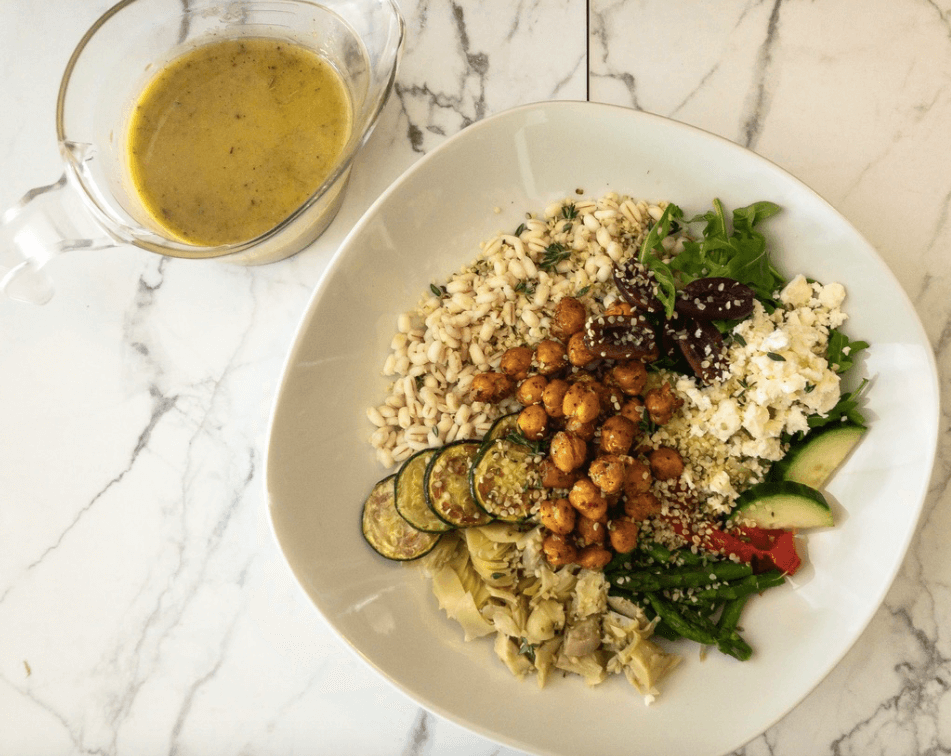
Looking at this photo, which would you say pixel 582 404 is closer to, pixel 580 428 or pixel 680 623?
pixel 580 428

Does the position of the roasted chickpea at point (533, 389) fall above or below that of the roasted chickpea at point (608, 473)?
above

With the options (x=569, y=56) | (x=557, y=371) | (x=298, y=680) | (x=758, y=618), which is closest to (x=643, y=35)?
(x=569, y=56)

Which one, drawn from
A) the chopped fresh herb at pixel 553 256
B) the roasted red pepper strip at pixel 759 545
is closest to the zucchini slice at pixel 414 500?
the chopped fresh herb at pixel 553 256

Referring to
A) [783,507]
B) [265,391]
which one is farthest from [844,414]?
[265,391]

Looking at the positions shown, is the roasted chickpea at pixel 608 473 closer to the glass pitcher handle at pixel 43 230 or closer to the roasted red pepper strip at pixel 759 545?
the roasted red pepper strip at pixel 759 545

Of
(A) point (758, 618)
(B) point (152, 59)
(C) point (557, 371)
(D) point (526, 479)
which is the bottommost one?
(A) point (758, 618)

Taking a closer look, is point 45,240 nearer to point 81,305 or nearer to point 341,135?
point 81,305

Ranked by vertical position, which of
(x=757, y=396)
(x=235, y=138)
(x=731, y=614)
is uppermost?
(x=235, y=138)
